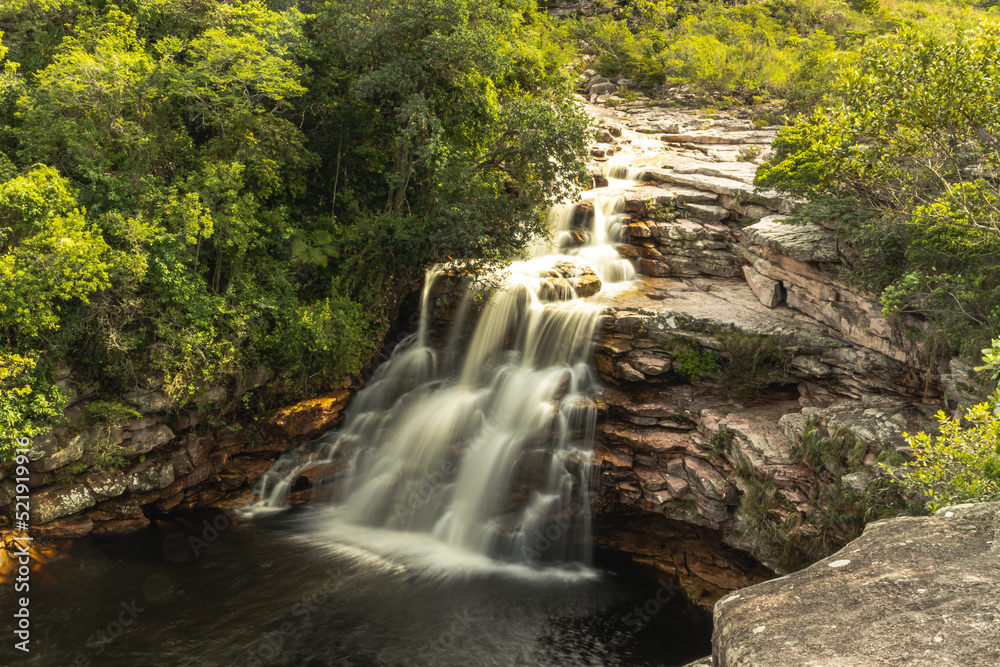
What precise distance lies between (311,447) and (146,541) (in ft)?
14.8

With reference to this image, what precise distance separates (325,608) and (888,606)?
10.9m

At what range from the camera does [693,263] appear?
1998cm

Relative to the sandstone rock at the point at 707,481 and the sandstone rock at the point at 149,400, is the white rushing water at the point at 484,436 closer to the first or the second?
the sandstone rock at the point at 707,481

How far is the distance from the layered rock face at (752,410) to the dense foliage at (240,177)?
215 inches

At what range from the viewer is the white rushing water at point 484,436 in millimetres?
15188

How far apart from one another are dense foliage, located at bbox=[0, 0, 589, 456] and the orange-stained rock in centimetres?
73

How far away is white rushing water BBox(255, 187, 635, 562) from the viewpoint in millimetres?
15188

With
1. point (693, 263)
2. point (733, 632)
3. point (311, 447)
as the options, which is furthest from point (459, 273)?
point (733, 632)

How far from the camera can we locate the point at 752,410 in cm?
1462

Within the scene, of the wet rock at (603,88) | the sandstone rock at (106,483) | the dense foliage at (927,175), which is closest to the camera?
the dense foliage at (927,175)

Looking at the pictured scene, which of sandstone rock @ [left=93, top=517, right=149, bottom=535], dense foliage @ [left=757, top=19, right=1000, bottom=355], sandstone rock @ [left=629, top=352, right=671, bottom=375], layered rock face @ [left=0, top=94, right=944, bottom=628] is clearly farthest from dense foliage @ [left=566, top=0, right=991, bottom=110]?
sandstone rock @ [left=93, top=517, right=149, bottom=535]

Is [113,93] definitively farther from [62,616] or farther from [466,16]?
[62,616]

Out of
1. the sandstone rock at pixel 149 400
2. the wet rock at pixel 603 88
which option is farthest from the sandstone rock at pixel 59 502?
the wet rock at pixel 603 88

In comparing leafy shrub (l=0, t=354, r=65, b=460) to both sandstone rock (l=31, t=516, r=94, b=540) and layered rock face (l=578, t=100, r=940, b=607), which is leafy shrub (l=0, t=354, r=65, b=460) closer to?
sandstone rock (l=31, t=516, r=94, b=540)
